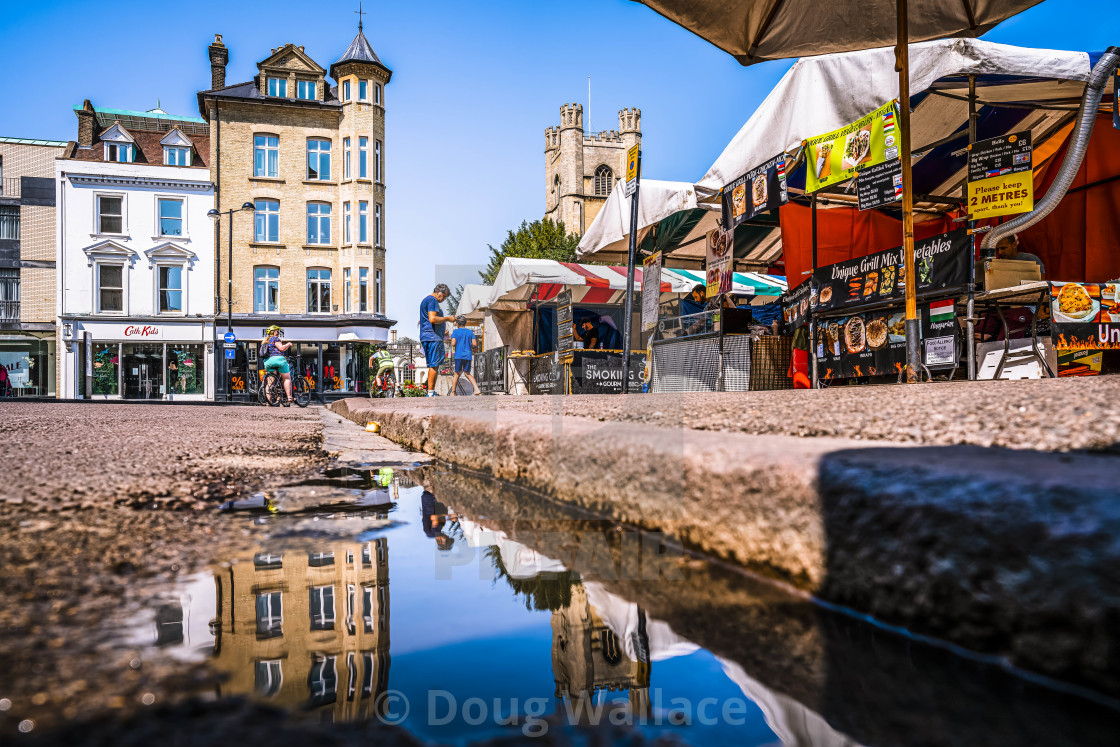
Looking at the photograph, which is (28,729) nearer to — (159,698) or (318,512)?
(159,698)

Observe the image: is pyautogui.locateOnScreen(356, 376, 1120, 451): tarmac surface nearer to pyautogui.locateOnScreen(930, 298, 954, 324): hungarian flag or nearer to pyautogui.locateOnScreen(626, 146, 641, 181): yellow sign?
pyautogui.locateOnScreen(930, 298, 954, 324): hungarian flag

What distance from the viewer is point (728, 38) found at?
17.2 ft

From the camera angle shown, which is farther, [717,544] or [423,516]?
[423,516]

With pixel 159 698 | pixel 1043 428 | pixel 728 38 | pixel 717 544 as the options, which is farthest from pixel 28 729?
pixel 728 38

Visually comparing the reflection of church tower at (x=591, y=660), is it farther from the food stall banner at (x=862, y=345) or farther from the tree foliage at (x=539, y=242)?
the tree foliage at (x=539, y=242)

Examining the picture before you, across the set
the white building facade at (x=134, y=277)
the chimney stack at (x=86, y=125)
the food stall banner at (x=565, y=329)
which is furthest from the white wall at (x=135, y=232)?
the food stall banner at (x=565, y=329)

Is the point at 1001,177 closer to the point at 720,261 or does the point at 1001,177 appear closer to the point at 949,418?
the point at 720,261

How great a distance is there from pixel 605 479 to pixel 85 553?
113 centimetres

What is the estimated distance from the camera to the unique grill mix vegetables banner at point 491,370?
47.2 ft

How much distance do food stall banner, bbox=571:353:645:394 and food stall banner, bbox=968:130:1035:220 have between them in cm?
570

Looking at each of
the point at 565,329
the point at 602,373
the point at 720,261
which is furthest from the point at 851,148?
the point at 602,373

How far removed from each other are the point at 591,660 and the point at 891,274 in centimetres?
526

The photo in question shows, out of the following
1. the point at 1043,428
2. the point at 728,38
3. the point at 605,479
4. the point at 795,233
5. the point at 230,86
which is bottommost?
the point at 605,479

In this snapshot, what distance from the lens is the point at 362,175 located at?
1021 inches
